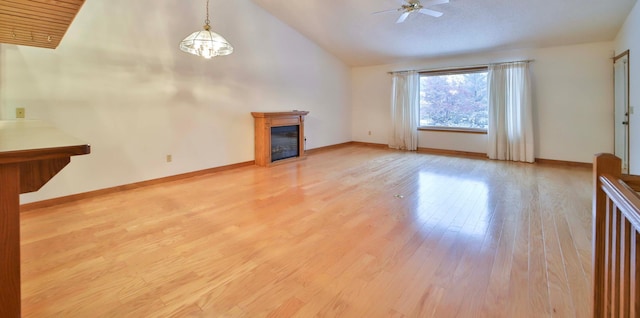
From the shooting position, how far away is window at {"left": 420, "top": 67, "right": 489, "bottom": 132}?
664 centimetres

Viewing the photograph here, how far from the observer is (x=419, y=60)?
729 cm

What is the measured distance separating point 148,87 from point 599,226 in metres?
4.81

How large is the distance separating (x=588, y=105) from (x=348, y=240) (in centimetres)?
557

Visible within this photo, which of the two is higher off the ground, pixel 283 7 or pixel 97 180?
pixel 283 7

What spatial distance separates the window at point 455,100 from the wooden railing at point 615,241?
19.3 ft

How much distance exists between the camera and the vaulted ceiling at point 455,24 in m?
4.45

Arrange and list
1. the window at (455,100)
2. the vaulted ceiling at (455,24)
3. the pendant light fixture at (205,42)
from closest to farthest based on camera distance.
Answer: the pendant light fixture at (205,42) → the vaulted ceiling at (455,24) → the window at (455,100)

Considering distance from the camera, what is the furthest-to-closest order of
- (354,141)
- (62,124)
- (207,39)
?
(354,141), (62,124), (207,39)

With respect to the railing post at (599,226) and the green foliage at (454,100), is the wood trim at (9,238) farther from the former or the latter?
the green foliage at (454,100)

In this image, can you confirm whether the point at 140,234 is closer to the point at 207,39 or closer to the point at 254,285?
the point at 254,285

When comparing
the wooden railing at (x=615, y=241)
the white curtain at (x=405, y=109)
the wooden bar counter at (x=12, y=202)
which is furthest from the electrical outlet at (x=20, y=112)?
the white curtain at (x=405, y=109)

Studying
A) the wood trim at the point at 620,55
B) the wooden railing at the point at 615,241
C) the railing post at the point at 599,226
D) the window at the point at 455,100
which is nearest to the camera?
the wooden railing at the point at 615,241

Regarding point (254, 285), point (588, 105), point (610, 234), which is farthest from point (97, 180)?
point (588, 105)

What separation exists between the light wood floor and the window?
283cm
